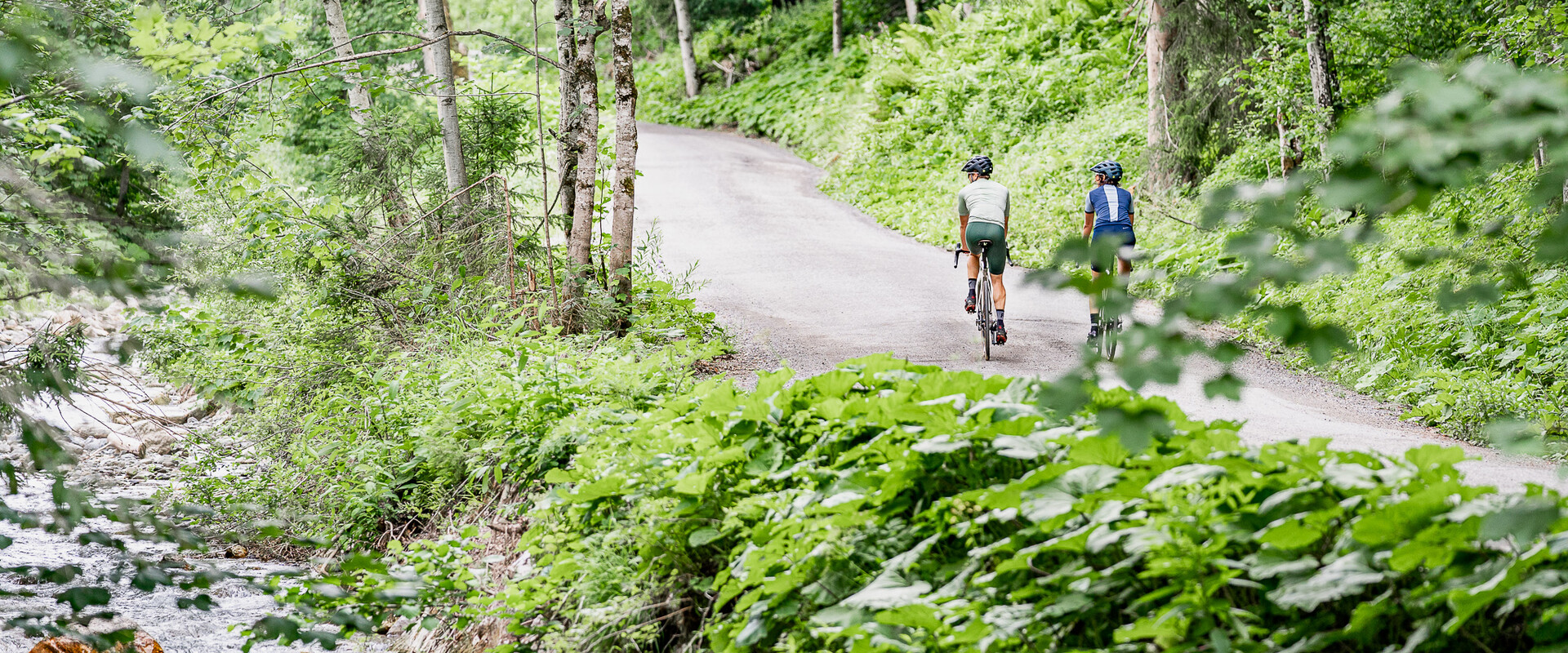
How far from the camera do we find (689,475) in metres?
4.56

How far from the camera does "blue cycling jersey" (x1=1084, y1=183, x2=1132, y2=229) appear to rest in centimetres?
895

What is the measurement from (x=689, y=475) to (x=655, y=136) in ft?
79.9

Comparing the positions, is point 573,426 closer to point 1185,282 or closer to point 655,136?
point 1185,282

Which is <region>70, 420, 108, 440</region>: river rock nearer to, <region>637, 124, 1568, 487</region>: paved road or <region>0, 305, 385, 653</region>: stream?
<region>0, 305, 385, 653</region>: stream

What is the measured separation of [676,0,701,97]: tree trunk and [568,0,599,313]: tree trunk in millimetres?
22296

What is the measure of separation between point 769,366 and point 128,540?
219 inches

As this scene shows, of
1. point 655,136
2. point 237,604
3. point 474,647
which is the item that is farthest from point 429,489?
point 655,136

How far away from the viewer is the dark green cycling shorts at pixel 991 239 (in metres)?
9.27

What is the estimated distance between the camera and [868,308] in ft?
37.9

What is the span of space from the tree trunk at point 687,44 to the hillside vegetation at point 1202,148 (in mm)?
2361

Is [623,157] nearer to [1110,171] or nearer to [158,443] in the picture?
[1110,171]

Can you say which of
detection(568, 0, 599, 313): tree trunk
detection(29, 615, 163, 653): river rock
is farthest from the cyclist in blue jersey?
detection(29, 615, 163, 653): river rock

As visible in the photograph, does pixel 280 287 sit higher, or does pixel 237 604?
pixel 280 287

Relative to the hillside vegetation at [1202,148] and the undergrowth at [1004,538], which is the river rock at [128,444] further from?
the hillside vegetation at [1202,148]
